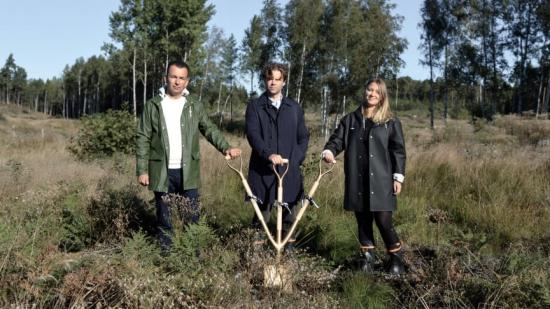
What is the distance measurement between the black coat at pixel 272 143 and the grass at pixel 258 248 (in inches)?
16.3

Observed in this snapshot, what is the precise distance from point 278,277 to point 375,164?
1390 millimetres

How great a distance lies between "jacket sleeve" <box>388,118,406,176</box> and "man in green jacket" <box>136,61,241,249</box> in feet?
4.68

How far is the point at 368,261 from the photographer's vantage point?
164 inches

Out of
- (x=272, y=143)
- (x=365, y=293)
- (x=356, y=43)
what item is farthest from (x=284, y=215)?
(x=356, y=43)

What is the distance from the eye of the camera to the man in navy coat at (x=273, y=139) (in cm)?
421

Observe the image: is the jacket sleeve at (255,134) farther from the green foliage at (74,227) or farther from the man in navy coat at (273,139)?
the green foliage at (74,227)

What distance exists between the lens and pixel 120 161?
924cm

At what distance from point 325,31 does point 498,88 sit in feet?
44.8

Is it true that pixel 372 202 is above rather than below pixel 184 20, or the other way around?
below

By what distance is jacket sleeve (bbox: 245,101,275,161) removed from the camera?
400 centimetres

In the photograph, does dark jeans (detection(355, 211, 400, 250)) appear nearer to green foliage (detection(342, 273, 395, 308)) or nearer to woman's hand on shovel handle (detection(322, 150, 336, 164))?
green foliage (detection(342, 273, 395, 308))

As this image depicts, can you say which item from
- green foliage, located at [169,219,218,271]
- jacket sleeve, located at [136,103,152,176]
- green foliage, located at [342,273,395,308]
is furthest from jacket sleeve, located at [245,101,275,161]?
green foliage, located at [342,273,395,308]

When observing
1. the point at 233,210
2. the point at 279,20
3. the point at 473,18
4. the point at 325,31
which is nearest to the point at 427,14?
the point at 473,18

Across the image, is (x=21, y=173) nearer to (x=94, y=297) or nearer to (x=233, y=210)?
(x=233, y=210)
